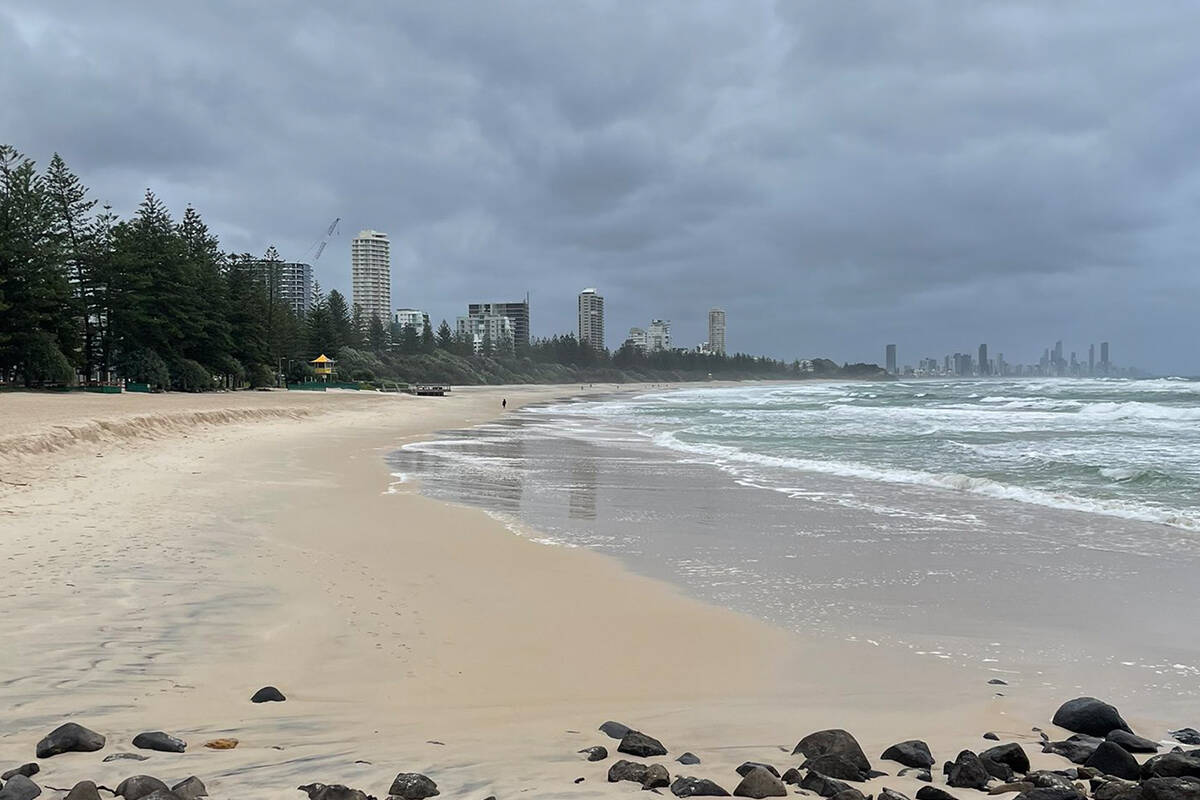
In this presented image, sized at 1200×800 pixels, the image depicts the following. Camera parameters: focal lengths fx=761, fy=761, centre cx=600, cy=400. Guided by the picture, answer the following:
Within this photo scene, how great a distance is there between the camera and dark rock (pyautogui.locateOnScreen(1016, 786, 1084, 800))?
9.39ft

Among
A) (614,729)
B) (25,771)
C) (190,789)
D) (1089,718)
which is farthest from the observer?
(1089,718)

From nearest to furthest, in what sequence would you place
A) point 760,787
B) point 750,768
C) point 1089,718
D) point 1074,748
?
point 760,787
point 750,768
point 1074,748
point 1089,718

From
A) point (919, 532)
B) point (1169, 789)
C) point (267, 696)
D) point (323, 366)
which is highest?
point (323, 366)

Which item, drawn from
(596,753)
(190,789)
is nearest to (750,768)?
(596,753)

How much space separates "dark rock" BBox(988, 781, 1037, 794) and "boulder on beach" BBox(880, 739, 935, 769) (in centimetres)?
29

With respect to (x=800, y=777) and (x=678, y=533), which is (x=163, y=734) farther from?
(x=678, y=533)

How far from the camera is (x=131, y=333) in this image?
1871 inches

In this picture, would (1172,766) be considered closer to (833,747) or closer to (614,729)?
(833,747)

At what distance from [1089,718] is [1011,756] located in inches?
31.9

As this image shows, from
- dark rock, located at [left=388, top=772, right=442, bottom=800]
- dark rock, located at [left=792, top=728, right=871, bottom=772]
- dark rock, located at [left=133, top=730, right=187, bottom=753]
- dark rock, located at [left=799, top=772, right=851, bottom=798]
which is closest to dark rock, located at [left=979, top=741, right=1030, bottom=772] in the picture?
dark rock, located at [left=792, top=728, right=871, bottom=772]

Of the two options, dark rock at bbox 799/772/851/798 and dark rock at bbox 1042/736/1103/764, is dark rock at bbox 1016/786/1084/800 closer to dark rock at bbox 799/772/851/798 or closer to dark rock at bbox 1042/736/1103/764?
dark rock at bbox 1042/736/1103/764

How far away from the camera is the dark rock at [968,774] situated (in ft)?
10.2

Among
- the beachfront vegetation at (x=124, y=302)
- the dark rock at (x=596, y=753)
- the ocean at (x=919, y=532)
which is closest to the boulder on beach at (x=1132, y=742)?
the ocean at (x=919, y=532)

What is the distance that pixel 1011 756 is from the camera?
3328 mm
